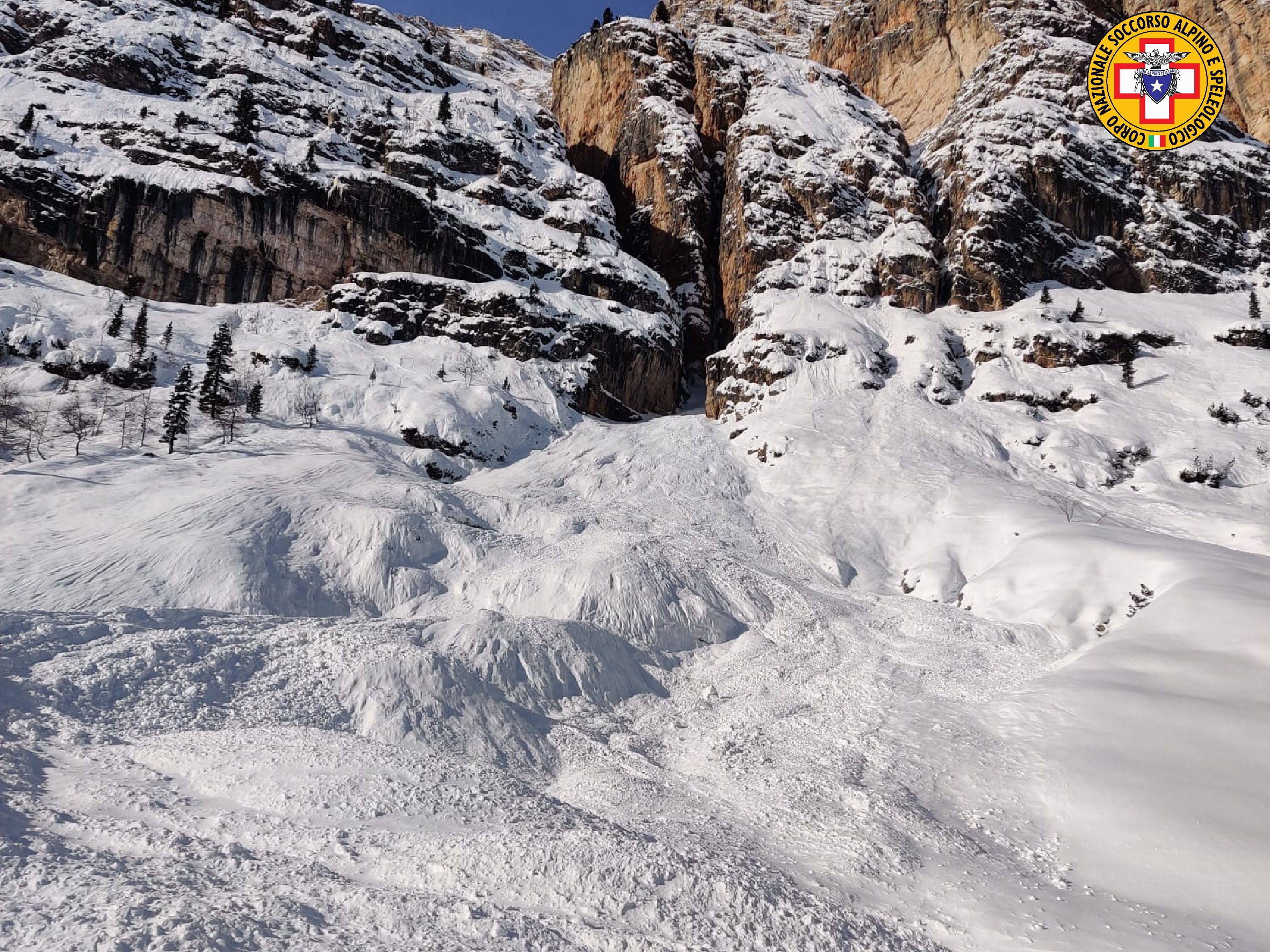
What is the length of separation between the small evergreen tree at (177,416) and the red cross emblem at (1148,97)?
1993 inches

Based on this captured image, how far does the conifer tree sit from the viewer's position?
1763 inches

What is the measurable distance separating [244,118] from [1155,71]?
81.9 meters

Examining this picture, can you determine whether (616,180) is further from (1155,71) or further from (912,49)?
(1155,71)

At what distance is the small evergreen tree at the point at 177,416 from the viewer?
129 feet

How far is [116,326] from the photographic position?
49562mm

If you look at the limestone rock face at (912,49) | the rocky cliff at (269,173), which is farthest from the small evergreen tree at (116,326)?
the limestone rock face at (912,49)

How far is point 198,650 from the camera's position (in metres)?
18.9

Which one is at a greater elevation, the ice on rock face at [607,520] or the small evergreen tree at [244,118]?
the small evergreen tree at [244,118]

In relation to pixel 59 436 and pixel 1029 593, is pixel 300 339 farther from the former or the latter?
pixel 1029 593

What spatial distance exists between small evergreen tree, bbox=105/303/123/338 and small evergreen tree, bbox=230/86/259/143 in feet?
98.9

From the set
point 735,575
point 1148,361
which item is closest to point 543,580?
point 735,575

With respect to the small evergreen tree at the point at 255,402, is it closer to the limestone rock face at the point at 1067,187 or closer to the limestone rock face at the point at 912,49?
the limestone rock face at the point at 1067,187

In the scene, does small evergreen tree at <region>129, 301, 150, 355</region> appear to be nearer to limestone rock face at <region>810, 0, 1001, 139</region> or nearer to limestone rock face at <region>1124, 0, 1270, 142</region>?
limestone rock face at <region>810, 0, 1001, 139</region>

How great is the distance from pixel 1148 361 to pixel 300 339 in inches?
3048
